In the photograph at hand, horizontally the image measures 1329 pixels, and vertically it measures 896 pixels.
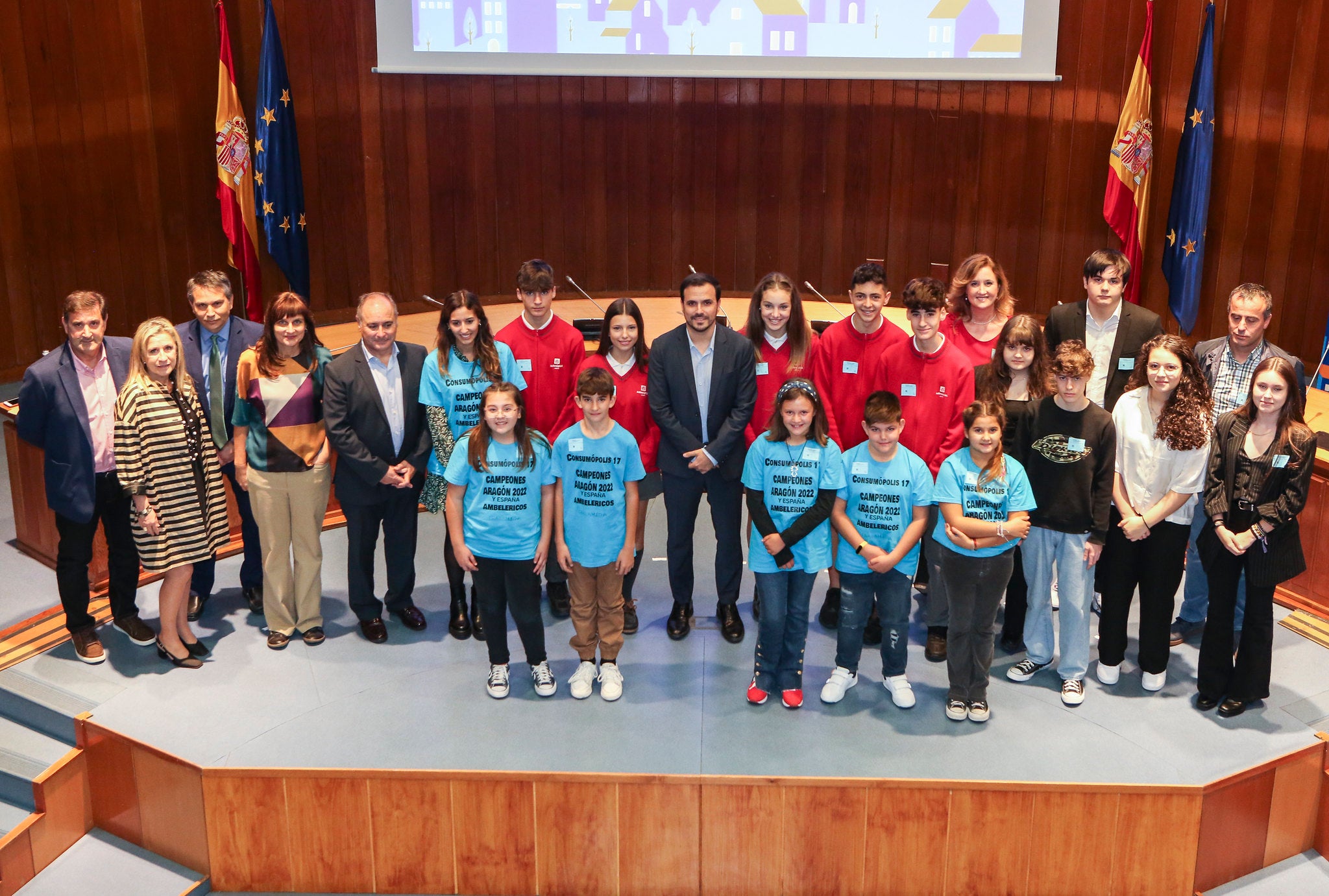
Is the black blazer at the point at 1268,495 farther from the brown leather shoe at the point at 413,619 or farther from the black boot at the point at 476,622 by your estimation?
the brown leather shoe at the point at 413,619

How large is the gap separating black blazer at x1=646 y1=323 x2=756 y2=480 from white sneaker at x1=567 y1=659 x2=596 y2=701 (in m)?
0.71

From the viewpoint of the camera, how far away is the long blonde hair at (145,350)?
3.76 m

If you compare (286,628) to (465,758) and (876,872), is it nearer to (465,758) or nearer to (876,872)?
(465,758)

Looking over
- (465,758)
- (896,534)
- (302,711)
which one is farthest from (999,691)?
(302,711)

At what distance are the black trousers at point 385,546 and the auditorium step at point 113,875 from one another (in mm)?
1022

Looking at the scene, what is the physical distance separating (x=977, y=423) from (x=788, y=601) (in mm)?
811

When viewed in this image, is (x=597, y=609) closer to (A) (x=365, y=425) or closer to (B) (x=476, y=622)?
(B) (x=476, y=622)

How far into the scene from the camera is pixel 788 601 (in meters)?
3.74

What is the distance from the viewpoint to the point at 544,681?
3809 mm

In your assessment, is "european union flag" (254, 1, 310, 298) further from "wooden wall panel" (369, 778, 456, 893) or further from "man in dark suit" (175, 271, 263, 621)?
"wooden wall panel" (369, 778, 456, 893)

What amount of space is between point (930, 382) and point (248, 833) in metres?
2.48

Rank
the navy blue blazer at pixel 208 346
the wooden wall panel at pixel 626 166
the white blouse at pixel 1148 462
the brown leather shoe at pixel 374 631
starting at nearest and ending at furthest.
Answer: the white blouse at pixel 1148 462, the navy blue blazer at pixel 208 346, the brown leather shoe at pixel 374 631, the wooden wall panel at pixel 626 166

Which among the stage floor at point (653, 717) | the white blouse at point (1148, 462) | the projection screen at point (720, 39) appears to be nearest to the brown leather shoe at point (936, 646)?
the stage floor at point (653, 717)

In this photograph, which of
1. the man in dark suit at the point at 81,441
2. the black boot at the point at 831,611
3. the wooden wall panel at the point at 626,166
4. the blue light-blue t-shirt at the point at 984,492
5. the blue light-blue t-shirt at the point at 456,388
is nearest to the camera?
the blue light-blue t-shirt at the point at 984,492
